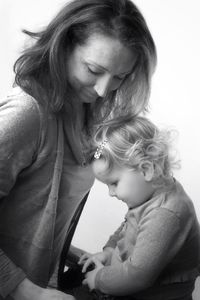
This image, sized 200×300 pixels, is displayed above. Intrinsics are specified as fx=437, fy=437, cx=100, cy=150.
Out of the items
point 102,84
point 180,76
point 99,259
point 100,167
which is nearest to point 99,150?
point 100,167

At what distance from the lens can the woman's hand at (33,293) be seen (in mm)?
748

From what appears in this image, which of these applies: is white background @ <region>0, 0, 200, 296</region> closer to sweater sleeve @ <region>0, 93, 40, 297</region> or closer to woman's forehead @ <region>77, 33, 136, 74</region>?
woman's forehead @ <region>77, 33, 136, 74</region>

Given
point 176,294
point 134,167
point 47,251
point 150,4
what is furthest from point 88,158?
point 150,4

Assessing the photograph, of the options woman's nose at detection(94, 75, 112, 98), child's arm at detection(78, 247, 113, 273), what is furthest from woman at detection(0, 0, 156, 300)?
child's arm at detection(78, 247, 113, 273)

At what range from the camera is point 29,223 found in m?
0.85

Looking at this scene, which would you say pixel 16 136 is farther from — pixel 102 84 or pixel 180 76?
pixel 180 76

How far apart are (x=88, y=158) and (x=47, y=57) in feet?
0.79

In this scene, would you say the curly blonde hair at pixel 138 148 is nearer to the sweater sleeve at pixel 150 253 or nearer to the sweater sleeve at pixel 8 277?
the sweater sleeve at pixel 150 253

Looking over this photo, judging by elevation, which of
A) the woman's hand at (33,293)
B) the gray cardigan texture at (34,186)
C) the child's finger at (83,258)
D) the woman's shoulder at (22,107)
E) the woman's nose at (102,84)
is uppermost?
the woman's nose at (102,84)

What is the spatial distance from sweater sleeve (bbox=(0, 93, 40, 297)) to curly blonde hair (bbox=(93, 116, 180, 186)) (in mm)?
194

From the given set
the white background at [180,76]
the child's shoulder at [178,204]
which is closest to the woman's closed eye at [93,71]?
the child's shoulder at [178,204]

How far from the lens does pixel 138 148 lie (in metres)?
0.89

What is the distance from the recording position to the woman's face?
79cm

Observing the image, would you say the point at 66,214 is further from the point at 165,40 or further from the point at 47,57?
the point at 165,40
